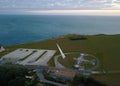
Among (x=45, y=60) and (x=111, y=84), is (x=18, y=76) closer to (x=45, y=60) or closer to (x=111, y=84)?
(x=45, y=60)

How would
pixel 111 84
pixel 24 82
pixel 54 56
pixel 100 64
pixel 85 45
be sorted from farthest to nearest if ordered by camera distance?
pixel 85 45, pixel 54 56, pixel 100 64, pixel 111 84, pixel 24 82

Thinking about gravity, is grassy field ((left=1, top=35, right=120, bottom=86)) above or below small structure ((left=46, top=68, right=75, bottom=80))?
below

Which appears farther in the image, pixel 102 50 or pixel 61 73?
pixel 102 50

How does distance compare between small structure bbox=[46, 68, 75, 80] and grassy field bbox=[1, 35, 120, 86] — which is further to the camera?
grassy field bbox=[1, 35, 120, 86]

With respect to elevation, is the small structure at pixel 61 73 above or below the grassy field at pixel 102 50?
above

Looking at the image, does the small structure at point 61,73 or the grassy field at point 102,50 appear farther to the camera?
the grassy field at point 102,50

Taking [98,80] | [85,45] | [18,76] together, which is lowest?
[85,45]

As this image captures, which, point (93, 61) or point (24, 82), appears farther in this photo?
point (93, 61)

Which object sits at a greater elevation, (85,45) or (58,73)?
(58,73)

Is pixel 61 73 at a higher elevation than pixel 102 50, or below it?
higher

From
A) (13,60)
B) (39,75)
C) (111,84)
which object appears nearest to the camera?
(111,84)

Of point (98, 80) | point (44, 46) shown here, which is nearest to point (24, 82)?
point (98, 80)
